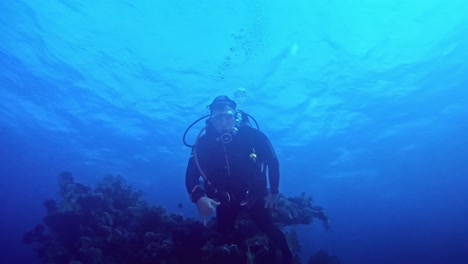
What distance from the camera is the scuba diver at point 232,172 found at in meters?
6.54

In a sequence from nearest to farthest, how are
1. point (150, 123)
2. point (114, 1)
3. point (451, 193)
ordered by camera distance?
point (114, 1) < point (150, 123) < point (451, 193)

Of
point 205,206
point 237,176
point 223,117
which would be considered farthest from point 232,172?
point 223,117

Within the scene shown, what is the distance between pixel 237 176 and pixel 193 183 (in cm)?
95

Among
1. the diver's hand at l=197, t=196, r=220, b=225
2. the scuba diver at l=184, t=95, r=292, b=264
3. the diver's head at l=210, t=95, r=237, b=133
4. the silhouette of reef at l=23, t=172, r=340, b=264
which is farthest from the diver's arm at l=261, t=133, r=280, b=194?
the diver's hand at l=197, t=196, r=220, b=225

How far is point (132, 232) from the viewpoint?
8633 mm

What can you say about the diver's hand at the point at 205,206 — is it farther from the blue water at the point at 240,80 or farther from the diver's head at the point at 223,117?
the blue water at the point at 240,80

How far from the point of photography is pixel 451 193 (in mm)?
54156

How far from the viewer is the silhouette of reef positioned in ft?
23.8

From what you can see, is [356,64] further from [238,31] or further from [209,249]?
[209,249]

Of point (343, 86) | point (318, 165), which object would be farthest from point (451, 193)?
point (343, 86)

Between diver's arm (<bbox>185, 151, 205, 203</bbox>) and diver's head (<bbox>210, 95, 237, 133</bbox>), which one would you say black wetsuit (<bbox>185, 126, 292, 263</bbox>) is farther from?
diver's head (<bbox>210, 95, 237, 133</bbox>)

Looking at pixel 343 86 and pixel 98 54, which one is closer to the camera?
pixel 98 54

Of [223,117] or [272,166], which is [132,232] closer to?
[223,117]

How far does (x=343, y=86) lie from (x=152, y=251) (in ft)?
48.0
